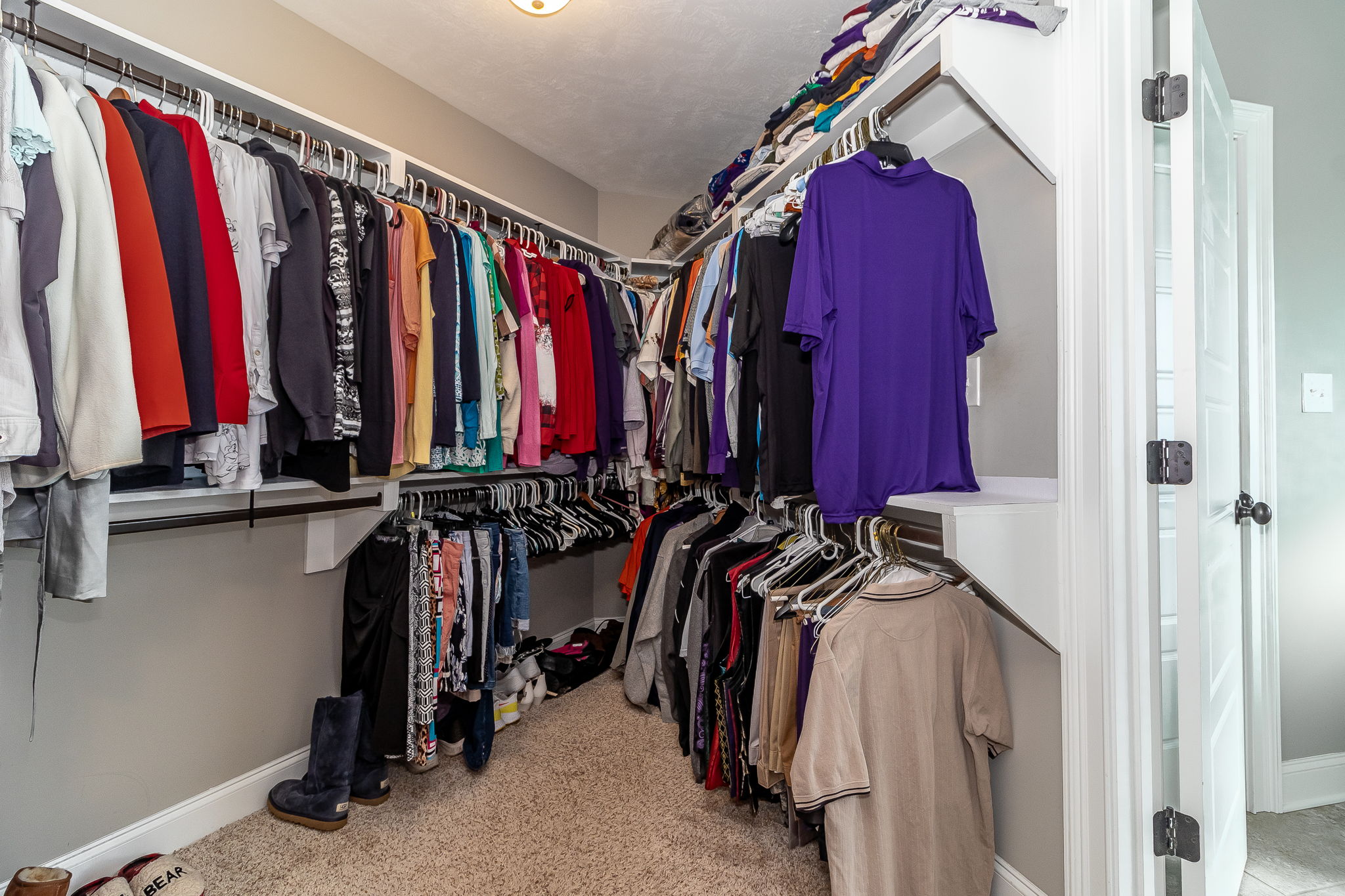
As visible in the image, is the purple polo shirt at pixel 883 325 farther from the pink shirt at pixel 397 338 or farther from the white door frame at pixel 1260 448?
the pink shirt at pixel 397 338

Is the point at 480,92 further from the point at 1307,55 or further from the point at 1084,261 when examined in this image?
the point at 1307,55

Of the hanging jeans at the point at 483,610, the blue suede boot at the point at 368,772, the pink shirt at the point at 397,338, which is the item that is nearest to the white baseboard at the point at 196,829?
the blue suede boot at the point at 368,772

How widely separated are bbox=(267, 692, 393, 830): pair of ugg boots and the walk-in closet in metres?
0.01

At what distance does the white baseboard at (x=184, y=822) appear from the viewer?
1612 mm

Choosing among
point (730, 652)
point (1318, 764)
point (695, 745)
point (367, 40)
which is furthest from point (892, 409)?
point (367, 40)

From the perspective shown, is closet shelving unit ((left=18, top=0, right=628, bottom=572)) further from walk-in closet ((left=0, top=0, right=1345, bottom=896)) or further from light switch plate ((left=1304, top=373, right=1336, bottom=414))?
light switch plate ((left=1304, top=373, right=1336, bottom=414))

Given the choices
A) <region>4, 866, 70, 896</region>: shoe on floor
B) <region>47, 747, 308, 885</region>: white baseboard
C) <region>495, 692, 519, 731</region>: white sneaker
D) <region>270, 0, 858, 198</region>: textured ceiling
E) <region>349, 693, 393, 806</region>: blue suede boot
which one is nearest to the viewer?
<region>4, 866, 70, 896</region>: shoe on floor

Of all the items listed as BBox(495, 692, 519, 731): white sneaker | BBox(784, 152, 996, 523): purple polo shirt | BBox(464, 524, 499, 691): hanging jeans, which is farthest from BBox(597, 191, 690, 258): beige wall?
BBox(495, 692, 519, 731): white sneaker

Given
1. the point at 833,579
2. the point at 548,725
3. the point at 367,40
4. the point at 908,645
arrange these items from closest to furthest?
the point at 908,645
the point at 833,579
the point at 367,40
the point at 548,725

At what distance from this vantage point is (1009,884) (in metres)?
1.51

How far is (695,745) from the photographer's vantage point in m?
2.11

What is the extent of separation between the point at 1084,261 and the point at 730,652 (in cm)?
138

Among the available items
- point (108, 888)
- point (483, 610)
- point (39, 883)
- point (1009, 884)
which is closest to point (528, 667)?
point (483, 610)

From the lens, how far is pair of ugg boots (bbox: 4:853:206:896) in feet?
4.58
